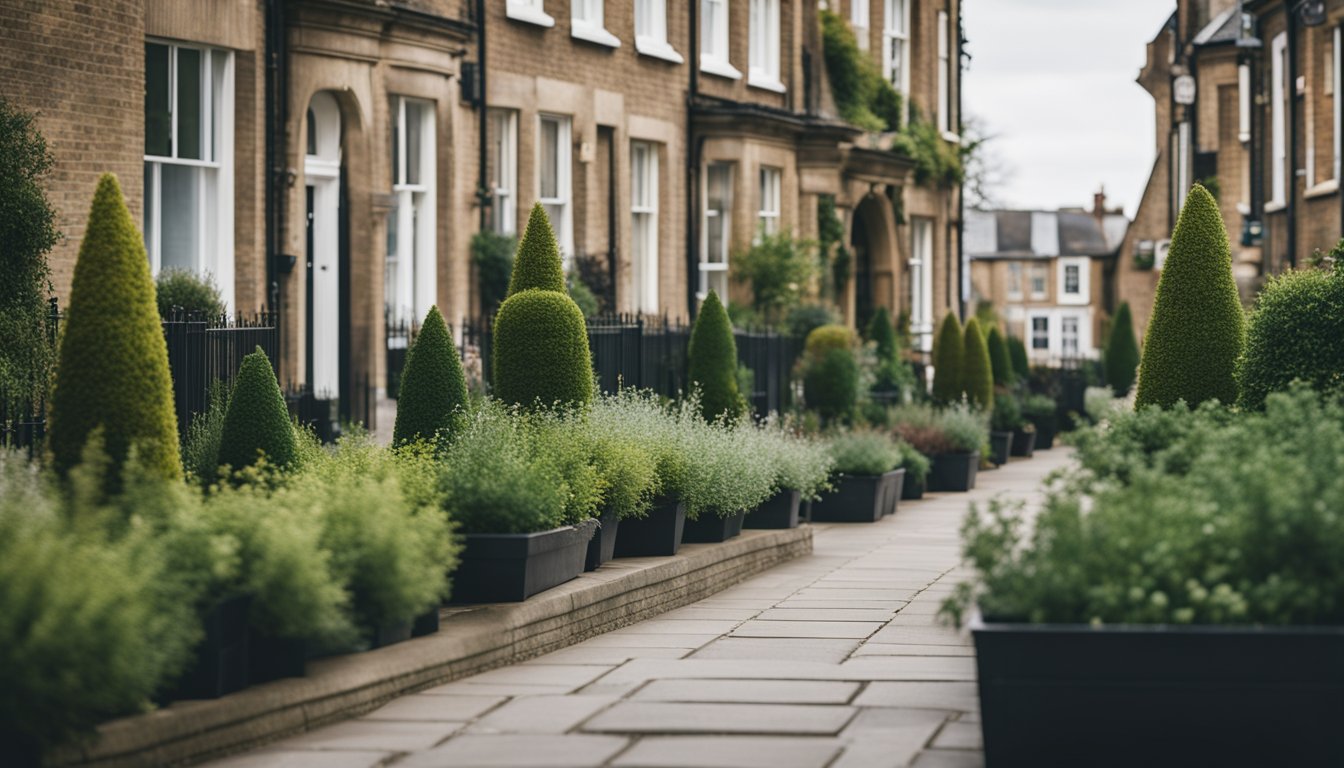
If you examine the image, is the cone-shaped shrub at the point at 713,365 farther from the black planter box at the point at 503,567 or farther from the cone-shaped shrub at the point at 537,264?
the black planter box at the point at 503,567

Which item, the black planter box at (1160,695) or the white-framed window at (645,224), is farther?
the white-framed window at (645,224)

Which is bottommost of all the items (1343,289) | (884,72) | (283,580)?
(283,580)

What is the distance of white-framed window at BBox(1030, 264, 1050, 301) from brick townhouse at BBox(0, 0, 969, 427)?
176ft

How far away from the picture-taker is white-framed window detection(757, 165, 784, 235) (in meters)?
26.7

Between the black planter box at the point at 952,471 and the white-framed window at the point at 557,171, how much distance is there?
5006 millimetres

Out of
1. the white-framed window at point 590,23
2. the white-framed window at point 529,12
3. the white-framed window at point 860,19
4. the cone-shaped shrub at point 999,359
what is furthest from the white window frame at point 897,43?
the white-framed window at point 529,12

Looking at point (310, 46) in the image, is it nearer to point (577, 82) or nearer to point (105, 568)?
point (577, 82)

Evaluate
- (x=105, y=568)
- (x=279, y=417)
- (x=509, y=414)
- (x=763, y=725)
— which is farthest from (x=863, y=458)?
(x=105, y=568)

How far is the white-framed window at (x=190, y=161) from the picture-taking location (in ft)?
50.4

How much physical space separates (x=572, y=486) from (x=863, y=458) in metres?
8.49

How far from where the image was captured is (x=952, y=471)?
2245 centimetres

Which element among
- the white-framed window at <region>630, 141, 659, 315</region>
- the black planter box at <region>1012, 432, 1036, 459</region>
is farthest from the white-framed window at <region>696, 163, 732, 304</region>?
the black planter box at <region>1012, 432, 1036, 459</region>

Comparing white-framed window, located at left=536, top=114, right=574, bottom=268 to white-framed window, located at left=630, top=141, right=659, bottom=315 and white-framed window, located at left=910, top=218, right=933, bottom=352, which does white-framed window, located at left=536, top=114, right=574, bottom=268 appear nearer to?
white-framed window, located at left=630, top=141, right=659, bottom=315

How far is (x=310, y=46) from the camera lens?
17.1 metres
